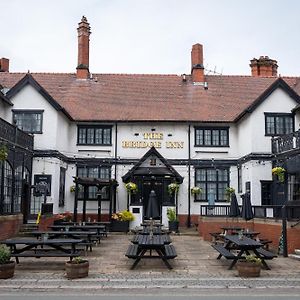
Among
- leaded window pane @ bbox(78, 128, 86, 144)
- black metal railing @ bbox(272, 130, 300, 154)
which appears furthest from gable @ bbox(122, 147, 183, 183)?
black metal railing @ bbox(272, 130, 300, 154)

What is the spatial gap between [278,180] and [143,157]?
8.20m

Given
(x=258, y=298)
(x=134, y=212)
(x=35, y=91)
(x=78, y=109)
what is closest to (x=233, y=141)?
(x=134, y=212)

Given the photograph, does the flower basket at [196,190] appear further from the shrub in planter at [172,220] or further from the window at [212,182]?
the shrub in planter at [172,220]

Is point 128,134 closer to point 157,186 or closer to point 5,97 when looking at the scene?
point 157,186

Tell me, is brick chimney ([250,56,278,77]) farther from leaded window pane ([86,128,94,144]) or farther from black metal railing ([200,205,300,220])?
leaded window pane ([86,128,94,144])

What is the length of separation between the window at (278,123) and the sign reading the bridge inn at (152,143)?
574 centimetres

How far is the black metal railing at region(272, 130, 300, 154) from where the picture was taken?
20391mm

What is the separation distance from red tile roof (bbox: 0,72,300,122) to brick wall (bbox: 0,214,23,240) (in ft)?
26.5

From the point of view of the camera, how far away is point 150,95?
29141 millimetres

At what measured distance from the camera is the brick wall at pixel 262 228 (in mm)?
15453

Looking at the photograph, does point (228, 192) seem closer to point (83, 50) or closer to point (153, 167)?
point (153, 167)

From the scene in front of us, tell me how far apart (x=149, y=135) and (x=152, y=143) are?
0.56 meters

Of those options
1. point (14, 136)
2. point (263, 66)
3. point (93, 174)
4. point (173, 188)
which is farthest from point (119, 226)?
point (263, 66)

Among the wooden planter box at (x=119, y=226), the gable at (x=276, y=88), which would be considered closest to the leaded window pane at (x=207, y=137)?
the gable at (x=276, y=88)
